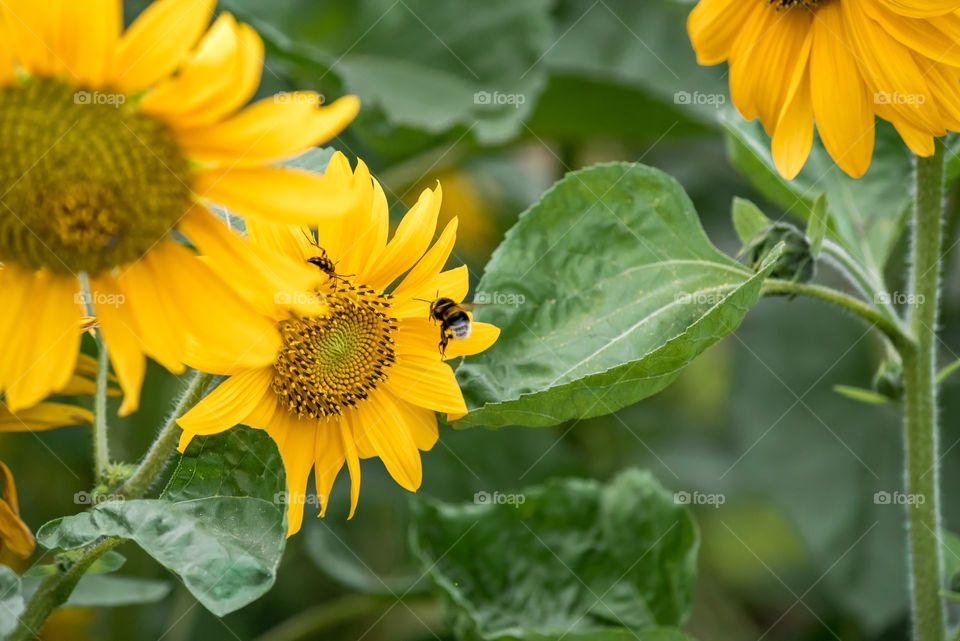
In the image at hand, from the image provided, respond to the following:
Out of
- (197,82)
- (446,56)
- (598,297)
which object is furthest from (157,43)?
(446,56)

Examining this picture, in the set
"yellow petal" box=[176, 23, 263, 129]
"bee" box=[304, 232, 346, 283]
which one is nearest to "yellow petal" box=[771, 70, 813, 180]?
"bee" box=[304, 232, 346, 283]

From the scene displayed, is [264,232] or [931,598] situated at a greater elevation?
[264,232]

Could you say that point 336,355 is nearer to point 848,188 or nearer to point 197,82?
point 197,82

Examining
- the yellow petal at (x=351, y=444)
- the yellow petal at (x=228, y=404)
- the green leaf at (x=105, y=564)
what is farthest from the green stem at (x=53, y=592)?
the yellow petal at (x=351, y=444)

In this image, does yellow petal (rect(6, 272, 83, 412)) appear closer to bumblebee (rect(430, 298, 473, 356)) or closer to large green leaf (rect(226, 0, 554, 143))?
bumblebee (rect(430, 298, 473, 356))

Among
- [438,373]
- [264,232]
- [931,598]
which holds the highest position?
[264,232]

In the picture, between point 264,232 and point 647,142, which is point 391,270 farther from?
point 647,142

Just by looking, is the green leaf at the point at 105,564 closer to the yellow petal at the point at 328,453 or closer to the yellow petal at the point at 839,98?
the yellow petal at the point at 328,453

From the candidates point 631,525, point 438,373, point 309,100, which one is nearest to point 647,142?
point 631,525
